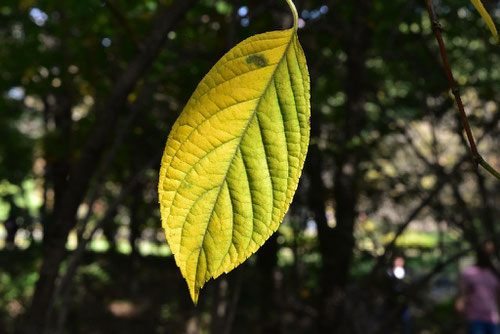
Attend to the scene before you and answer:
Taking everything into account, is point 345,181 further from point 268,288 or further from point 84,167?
point 84,167

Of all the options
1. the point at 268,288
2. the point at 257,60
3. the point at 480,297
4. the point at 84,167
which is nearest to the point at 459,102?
the point at 257,60

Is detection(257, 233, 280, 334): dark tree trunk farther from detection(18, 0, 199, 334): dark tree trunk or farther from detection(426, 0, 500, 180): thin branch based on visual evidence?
detection(426, 0, 500, 180): thin branch

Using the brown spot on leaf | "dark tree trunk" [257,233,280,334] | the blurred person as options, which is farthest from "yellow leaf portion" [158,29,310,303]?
the blurred person

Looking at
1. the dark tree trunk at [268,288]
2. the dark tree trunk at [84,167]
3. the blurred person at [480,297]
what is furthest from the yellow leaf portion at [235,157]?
the blurred person at [480,297]

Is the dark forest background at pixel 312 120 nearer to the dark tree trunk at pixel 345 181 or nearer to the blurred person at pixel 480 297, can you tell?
the dark tree trunk at pixel 345 181

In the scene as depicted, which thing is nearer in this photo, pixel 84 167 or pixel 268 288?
pixel 84 167
